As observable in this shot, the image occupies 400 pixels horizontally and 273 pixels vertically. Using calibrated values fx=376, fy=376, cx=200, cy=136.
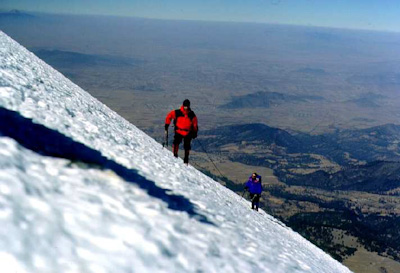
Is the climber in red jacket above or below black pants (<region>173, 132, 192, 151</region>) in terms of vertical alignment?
above

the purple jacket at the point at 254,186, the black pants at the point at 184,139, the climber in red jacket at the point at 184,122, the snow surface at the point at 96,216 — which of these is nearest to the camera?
the snow surface at the point at 96,216

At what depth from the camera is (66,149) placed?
34.2 ft

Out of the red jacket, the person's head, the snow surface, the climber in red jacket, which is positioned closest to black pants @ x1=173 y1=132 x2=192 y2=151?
the climber in red jacket

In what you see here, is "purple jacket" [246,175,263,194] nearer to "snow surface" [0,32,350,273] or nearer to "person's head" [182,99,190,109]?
"person's head" [182,99,190,109]

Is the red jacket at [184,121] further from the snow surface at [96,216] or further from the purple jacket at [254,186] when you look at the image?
the purple jacket at [254,186]

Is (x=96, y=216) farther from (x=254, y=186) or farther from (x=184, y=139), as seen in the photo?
(x=254, y=186)

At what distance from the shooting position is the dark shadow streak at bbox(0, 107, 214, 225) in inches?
375

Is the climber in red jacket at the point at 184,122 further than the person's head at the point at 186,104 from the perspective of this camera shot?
Yes

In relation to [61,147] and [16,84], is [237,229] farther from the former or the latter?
[16,84]

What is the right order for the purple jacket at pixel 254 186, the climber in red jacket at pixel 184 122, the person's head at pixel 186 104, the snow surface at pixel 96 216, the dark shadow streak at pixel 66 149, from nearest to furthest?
the snow surface at pixel 96 216 < the dark shadow streak at pixel 66 149 < the person's head at pixel 186 104 < the climber in red jacket at pixel 184 122 < the purple jacket at pixel 254 186

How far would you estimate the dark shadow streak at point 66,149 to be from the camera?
9.53m

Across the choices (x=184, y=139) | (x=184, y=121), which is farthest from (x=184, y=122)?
(x=184, y=139)

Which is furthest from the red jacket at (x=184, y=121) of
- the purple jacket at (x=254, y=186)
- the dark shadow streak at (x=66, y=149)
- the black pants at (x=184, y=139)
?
the purple jacket at (x=254, y=186)

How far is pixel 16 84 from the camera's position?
1465cm
